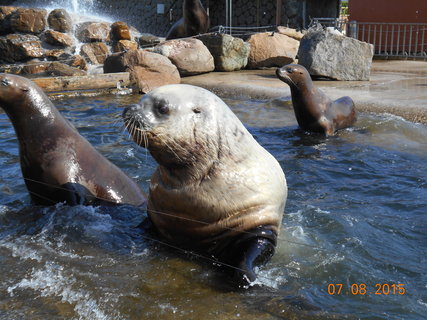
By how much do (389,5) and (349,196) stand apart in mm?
15060

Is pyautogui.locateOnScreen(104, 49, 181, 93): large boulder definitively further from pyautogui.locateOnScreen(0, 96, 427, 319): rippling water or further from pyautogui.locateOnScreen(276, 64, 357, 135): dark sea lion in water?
pyautogui.locateOnScreen(0, 96, 427, 319): rippling water

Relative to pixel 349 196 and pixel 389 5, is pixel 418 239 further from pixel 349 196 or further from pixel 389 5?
pixel 389 5

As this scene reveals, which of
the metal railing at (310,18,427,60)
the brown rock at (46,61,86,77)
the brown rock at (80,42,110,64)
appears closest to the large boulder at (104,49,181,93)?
the brown rock at (46,61,86,77)

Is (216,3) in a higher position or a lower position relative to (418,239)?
higher

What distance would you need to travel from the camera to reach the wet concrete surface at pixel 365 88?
9547mm

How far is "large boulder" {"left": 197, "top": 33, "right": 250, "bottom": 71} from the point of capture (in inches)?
567

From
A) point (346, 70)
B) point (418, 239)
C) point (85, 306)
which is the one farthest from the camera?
point (346, 70)

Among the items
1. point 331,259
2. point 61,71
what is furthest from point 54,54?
point 331,259

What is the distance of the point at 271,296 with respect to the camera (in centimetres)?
323

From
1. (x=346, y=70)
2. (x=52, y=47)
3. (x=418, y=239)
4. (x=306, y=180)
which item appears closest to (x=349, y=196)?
(x=306, y=180)

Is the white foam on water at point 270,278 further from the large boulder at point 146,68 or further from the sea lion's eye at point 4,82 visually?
the large boulder at point 146,68

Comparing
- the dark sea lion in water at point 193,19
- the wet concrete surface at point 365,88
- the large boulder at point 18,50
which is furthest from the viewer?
the dark sea lion in water at point 193,19

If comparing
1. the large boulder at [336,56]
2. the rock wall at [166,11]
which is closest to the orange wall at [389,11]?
the rock wall at [166,11]

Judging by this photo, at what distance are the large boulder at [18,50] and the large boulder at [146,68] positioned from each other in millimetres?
4447
